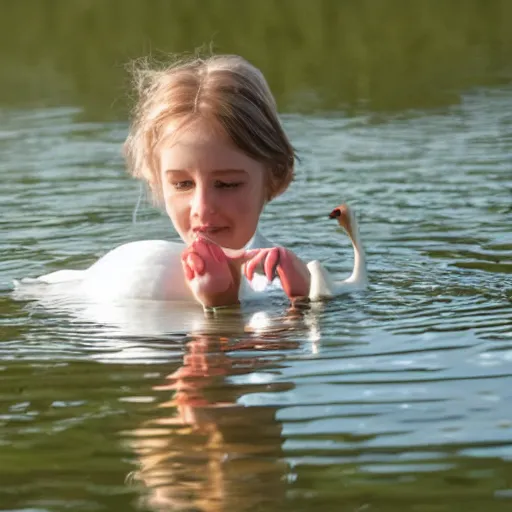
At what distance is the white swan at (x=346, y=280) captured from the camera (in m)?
5.53

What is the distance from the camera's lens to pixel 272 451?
11.8 feet

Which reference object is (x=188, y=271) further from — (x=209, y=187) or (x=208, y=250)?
(x=209, y=187)

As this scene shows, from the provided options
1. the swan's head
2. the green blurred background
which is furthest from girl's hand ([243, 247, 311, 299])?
the green blurred background

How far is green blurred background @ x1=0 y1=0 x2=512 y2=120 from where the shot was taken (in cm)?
1240

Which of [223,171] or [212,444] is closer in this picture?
[212,444]

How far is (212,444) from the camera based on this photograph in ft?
12.1

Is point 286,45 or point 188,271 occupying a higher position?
point 286,45

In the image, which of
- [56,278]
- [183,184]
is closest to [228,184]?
[183,184]

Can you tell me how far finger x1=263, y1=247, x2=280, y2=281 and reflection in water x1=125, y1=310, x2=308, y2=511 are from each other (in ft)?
2.04

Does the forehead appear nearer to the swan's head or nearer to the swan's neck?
the swan's head

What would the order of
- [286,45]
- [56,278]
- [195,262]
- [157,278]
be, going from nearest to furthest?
[195,262]
[157,278]
[56,278]
[286,45]

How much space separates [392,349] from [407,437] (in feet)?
3.18

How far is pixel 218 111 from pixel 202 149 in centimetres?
18

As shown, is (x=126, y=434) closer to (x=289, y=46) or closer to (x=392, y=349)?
(x=392, y=349)
